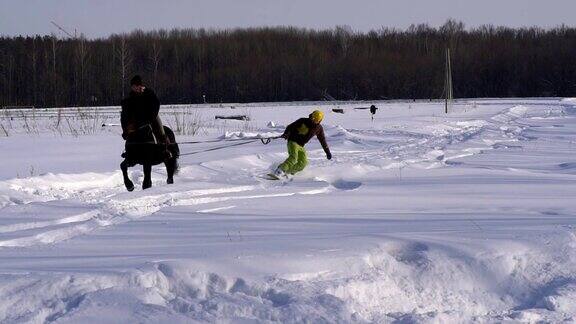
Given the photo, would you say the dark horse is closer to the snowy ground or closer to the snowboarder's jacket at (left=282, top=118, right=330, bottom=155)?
the snowy ground

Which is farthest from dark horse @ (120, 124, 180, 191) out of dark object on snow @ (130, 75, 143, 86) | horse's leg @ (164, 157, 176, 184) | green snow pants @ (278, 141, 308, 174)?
green snow pants @ (278, 141, 308, 174)

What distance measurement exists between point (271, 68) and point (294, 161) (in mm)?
89136

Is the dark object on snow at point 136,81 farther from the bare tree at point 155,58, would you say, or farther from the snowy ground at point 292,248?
the bare tree at point 155,58

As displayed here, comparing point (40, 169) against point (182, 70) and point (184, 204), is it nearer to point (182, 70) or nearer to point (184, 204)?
point (184, 204)

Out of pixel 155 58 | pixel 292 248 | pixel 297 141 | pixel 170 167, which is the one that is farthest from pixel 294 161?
pixel 155 58

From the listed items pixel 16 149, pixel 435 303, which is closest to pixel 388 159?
pixel 16 149

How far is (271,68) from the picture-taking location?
100 m

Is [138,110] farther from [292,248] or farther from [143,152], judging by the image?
[292,248]

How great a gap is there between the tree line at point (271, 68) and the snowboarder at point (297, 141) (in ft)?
234

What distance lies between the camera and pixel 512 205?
7.88 metres

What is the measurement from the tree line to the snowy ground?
74246 mm

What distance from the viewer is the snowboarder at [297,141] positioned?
11.9 meters

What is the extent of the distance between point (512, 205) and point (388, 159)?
253 inches

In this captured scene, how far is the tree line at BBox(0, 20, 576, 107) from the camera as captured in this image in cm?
8525
